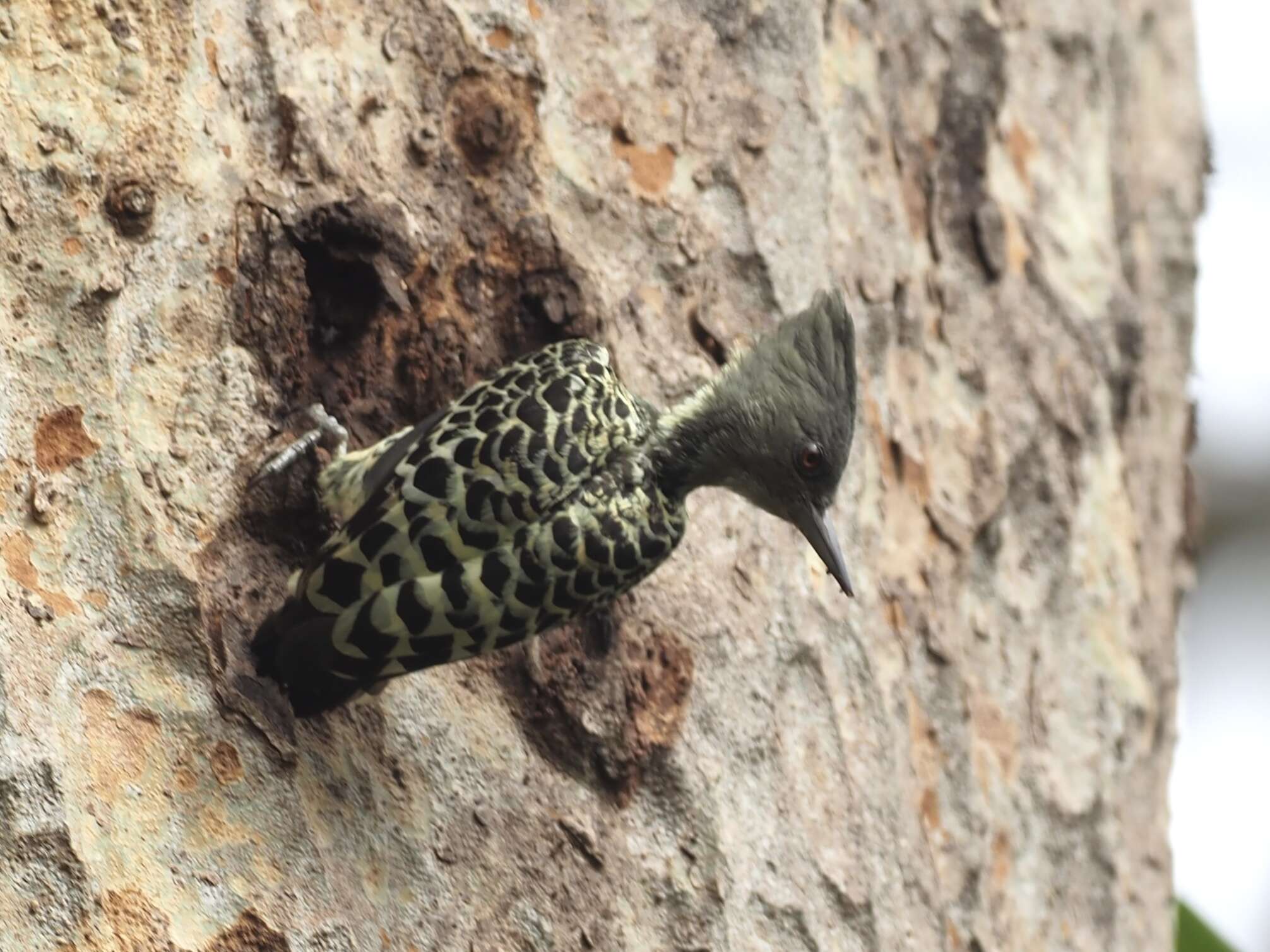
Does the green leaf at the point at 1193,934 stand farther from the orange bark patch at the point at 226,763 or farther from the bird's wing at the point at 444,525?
the orange bark patch at the point at 226,763

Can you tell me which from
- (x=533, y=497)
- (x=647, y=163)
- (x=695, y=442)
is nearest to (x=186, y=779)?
(x=533, y=497)

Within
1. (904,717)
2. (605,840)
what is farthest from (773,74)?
(605,840)

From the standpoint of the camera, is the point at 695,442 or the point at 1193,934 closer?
the point at 695,442

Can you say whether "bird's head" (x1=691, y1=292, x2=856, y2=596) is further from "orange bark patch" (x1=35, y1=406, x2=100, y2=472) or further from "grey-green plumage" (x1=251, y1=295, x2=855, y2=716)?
"orange bark patch" (x1=35, y1=406, x2=100, y2=472)

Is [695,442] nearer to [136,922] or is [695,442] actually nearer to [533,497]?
[533,497]

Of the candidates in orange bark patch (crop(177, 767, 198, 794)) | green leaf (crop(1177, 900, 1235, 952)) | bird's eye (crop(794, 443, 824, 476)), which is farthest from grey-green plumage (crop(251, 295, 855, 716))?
green leaf (crop(1177, 900, 1235, 952))

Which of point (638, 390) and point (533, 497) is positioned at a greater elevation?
point (638, 390)
